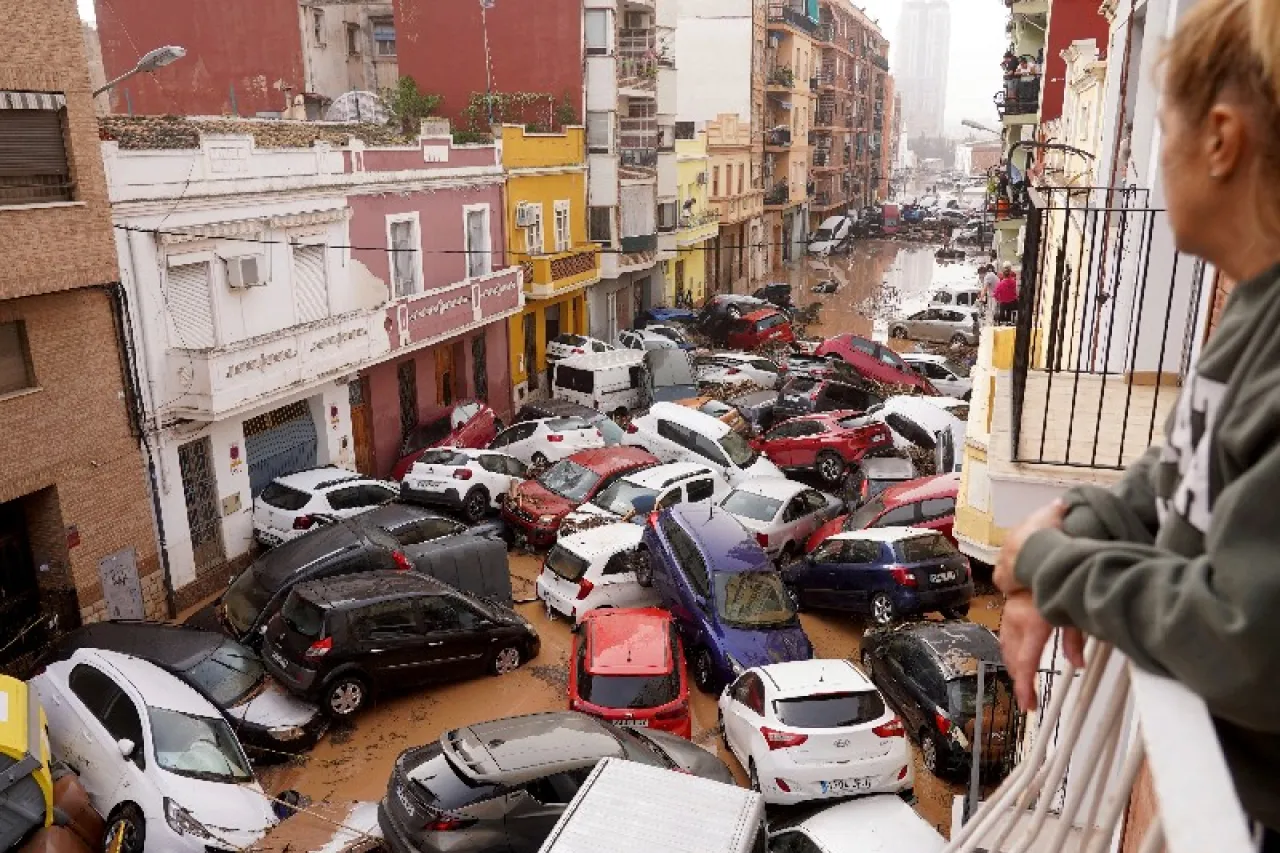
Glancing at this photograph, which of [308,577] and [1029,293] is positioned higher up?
[1029,293]

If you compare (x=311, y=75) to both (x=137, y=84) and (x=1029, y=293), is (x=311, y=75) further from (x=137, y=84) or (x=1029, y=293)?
(x=1029, y=293)

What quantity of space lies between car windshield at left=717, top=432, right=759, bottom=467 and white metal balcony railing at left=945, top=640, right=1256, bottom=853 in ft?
56.7

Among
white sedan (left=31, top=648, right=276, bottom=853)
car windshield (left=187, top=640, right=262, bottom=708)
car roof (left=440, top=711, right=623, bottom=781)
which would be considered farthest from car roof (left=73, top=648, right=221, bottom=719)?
car roof (left=440, top=711, right=623, bottom=781)

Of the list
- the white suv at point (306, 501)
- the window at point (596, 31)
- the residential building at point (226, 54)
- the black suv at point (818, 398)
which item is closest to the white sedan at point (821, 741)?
the white suv at point (306, 501)

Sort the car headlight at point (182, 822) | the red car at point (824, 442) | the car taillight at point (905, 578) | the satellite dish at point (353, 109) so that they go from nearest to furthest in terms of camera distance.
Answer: the car headlight at point (182, 822) < the car taillight at point (905, 578) < the red car at point (824, 442) < the satellite dish at point (353, 109)

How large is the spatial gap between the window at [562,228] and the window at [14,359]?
17389 mm

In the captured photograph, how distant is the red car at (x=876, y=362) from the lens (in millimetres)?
26484

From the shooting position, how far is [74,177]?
12969 mm

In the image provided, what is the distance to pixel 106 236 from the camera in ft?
44.1

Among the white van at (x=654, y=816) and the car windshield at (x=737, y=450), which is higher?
the white van at (x=654, y=816)

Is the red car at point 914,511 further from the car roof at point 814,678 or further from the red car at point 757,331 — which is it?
the red car at point 757,331

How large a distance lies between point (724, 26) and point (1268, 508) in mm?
50098

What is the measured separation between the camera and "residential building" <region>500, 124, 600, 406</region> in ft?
87.0

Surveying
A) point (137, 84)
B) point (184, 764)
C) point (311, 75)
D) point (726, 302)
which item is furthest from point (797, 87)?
point (184, 764)
